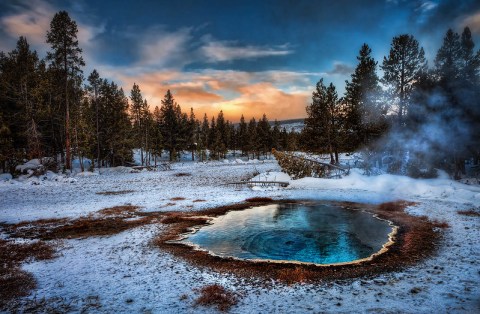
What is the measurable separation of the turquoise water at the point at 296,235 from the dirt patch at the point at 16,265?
4755mm

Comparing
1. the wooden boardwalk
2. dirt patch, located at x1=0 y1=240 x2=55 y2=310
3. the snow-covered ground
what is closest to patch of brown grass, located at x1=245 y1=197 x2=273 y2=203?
the wooden boardwalk

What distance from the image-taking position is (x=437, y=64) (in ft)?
93.5

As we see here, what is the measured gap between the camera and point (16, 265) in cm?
815

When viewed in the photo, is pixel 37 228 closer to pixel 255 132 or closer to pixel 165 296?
pixel 165 296

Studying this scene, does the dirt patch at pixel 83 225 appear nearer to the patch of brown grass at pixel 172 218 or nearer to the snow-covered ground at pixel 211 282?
the patch of brown grass at pixel 172 218

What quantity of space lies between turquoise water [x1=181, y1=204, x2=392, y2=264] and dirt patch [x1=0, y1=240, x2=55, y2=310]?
4755mm

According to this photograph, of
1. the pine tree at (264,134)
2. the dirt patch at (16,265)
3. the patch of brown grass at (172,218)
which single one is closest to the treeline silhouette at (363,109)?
the patch of brown grass at (172,218)

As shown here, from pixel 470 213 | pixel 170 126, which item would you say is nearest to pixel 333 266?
pixel 470 213

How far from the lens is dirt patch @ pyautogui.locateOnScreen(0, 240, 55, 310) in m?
6.48

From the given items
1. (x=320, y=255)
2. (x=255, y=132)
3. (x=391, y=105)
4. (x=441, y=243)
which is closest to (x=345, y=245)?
(x=320, y=255)

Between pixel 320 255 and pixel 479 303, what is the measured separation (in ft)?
13.6

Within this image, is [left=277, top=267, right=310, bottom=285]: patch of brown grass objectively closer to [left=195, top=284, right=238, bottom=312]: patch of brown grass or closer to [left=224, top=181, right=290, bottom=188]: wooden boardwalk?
[left=195, top=284, right=238, bottom=312]: patch of brown grass

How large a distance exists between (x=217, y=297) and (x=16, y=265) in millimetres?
6393

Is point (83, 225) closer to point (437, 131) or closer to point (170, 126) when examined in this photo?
point (437, 131)
